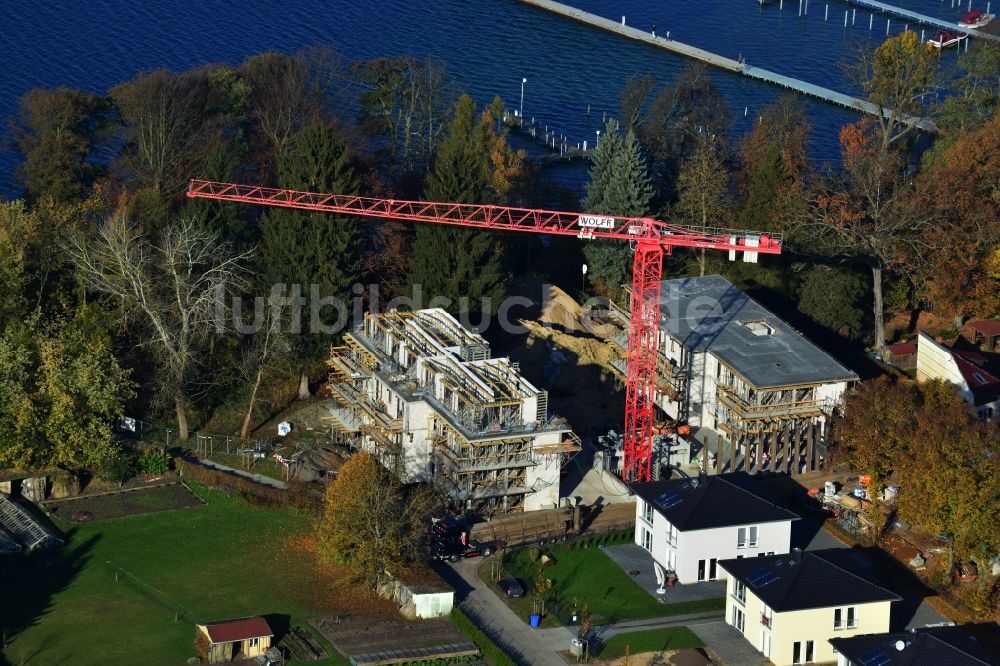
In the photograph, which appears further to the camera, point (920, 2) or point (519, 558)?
point (920, 2)

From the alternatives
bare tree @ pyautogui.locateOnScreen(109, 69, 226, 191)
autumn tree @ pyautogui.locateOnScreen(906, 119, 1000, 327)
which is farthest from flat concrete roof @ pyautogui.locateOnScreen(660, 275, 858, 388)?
bare tree @ pyautogui.locateOnScreen(109, 69, 226, 191)

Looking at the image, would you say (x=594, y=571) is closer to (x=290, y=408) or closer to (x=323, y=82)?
(x=290, y=408)

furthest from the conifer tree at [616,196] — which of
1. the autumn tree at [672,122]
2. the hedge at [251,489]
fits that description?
the hedge at [251,489]

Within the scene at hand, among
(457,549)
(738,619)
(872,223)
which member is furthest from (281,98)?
(738,619)

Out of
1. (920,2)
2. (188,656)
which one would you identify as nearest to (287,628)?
(188,656)

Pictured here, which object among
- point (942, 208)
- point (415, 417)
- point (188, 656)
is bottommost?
point (188, 656)

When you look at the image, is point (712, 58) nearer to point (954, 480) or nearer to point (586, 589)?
point (954, 480)

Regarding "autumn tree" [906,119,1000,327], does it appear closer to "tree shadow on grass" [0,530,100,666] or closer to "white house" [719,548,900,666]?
"white house" [719,548,900,666]
